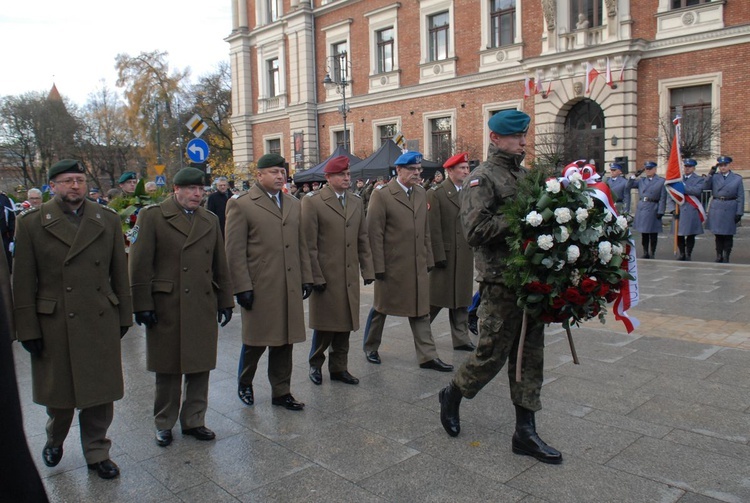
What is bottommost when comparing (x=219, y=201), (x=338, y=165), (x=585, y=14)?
(x=219, y=201)

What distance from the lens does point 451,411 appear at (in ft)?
14.3

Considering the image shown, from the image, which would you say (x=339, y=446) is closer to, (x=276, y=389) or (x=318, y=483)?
(x=318, y=483)

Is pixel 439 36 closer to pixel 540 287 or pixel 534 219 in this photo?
pixel 534 219

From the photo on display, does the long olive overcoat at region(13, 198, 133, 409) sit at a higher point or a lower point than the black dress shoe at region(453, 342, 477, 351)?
higher

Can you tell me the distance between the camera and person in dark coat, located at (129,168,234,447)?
4422 mm

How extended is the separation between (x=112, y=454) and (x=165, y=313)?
3.29ft

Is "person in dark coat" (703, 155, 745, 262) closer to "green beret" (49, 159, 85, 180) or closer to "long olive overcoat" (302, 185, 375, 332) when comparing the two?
"long olive overcoat" (302, 185, 375, 332)

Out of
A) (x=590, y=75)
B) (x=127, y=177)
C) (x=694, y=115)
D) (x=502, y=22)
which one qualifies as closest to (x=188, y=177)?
(x=127, y=177)

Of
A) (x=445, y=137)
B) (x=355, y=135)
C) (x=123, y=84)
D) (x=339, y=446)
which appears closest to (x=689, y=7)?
(x=445, y=137)

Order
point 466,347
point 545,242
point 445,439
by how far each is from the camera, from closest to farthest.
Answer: point 545,242 → point 445,439 → point 466,347

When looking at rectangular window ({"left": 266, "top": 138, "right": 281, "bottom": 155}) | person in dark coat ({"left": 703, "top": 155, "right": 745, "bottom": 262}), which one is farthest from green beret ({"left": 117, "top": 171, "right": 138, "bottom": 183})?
rectangular window ({"left": 266, "top": 138, "right": 281, "bottom": 155})

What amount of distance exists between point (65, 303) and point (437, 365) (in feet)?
11.0

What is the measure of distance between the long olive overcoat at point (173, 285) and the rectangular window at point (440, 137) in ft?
85.0

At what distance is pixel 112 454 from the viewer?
14.1ft
